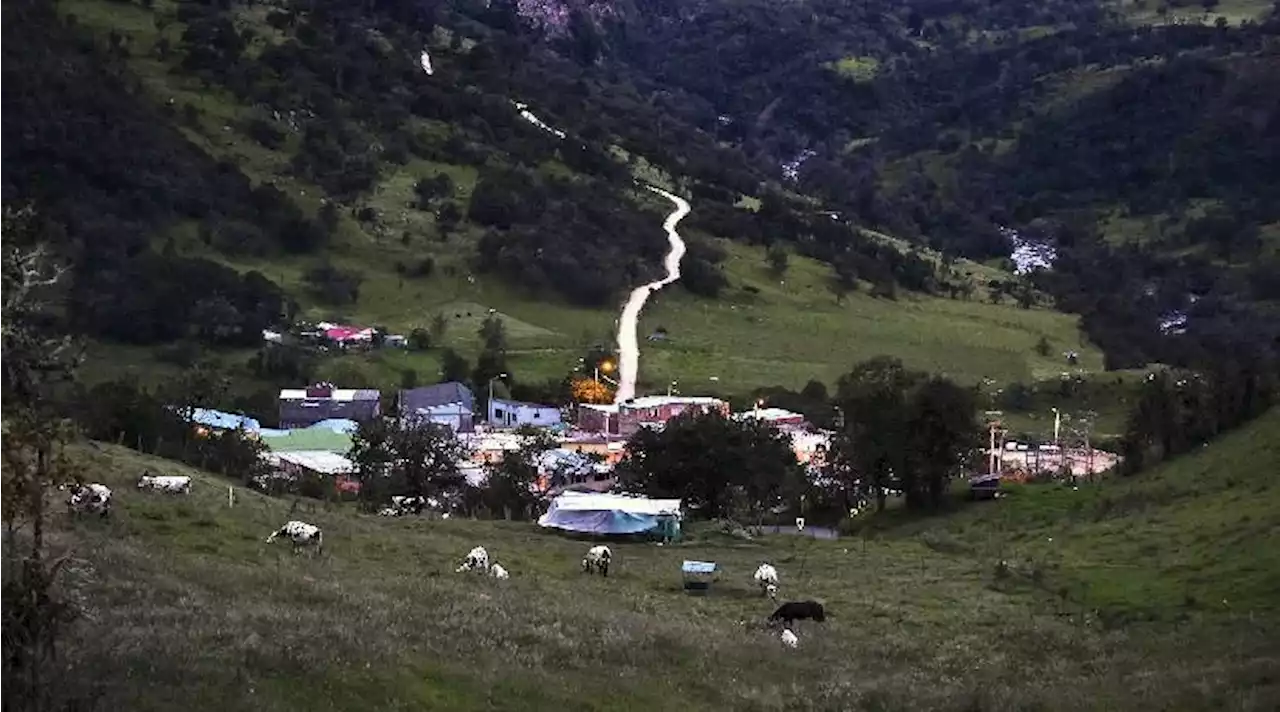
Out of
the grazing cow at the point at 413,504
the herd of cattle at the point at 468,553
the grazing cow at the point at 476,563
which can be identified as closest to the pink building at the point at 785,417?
the grazing cow at the point at 413,504

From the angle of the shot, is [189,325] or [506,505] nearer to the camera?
[506,505]

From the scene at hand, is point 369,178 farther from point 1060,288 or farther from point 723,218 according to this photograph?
point 1060,288

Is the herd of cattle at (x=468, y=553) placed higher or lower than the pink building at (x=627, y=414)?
lower

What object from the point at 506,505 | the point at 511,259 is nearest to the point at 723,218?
the point at 511,259

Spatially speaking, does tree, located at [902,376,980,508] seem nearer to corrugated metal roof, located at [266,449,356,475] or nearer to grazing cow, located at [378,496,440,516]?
grazing cow, located at [378,496,440,516]

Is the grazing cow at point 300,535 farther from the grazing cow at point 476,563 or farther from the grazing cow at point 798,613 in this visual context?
the grazing cow at point 798,613

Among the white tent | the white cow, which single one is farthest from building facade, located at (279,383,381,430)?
the white cow

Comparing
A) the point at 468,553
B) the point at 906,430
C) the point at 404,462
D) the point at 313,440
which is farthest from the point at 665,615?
the point at 313,440

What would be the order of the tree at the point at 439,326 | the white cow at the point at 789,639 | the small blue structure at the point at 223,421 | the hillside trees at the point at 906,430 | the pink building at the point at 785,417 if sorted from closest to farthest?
the white cow at the point at 789,639, the hillside trees at the point at 906,430, the small blue structure at the point at 223,421, the pink building at the point at 785,417, the tree at the point at 439,326
